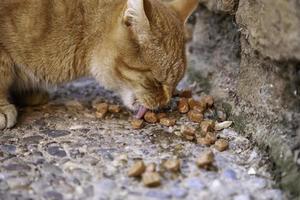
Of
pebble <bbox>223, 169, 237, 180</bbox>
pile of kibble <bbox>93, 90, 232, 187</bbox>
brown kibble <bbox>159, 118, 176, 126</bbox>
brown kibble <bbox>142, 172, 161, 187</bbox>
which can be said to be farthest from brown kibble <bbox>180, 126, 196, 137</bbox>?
brown kibble <bbox>142, 172, 161, 187</bbox>

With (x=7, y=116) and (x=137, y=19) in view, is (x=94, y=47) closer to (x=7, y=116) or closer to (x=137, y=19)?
(x=137, y=19)

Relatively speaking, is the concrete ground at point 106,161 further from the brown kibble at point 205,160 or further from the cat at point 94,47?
the cat at point 94,47

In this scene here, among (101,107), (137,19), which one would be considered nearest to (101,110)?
(101,107)

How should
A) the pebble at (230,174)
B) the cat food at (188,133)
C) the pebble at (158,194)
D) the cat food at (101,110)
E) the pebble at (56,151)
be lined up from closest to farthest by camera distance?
the pebble at (158,194), the pebble at (230,174), the pebble at (56,151), the cat food at (188,133), the cat food at (101,110)

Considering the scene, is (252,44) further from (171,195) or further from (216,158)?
(171,195)

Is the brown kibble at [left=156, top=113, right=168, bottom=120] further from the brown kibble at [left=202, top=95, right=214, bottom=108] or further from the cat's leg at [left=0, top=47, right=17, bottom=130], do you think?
the cat's leg at [left=0, top=47, right=17, bottom=130]

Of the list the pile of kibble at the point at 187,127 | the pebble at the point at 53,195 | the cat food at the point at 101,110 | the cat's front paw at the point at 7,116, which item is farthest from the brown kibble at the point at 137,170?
the cat's front paw at the point at 7,116
